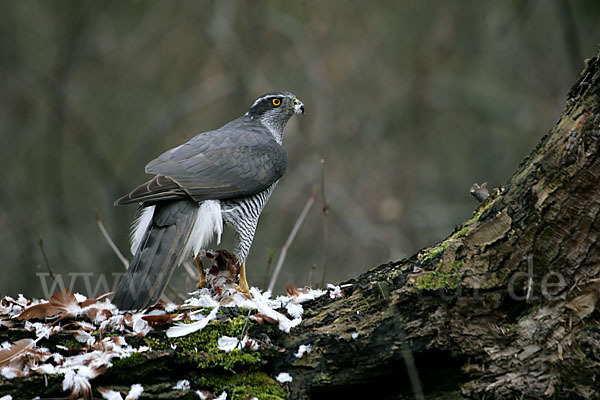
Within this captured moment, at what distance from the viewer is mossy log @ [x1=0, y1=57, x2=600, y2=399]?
2270 millimetres

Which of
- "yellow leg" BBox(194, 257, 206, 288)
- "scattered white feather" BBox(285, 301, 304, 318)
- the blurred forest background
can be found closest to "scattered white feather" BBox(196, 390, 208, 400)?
"scattered white feather" BBox(285, 301, 304, 318)

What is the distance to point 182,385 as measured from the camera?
90.3 inches

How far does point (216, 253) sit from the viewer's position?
12.0ft

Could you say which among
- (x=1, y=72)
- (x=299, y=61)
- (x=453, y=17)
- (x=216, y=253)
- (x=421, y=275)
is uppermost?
(x=453, y=17)

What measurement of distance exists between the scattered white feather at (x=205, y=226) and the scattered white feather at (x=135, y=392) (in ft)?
3.29

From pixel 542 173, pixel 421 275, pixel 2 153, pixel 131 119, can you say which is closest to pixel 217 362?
pixel 421 275

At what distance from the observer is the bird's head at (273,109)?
4.92 meters

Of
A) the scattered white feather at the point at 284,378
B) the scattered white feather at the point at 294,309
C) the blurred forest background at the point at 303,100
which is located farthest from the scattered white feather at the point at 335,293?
the blurred forest background at the point at 303,100

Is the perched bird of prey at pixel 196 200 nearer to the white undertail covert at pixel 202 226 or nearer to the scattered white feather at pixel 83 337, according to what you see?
the white undertail covert at pixel 202 226

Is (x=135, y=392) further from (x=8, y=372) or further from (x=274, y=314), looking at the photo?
(x=274, y=314)

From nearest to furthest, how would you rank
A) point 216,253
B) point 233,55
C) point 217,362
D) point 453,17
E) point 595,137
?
point 595,137
point 217,362
point 216,253
point 233,55
point 453,17

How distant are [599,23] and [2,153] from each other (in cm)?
809

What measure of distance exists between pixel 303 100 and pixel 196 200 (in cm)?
553

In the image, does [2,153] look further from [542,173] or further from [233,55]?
[542,173]
